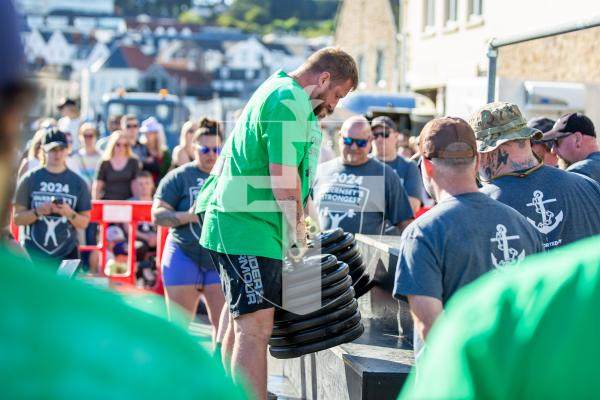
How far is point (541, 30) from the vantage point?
20.7ft

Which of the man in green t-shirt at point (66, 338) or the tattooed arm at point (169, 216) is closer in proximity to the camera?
the man in green t-shirt at point (66, 338)

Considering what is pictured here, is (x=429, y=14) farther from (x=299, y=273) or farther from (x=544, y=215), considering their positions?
(x=544, y=215)

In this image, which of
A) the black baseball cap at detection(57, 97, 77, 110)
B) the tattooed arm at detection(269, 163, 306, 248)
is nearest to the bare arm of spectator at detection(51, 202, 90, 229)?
the tattooed arm at detection(269, 163, 306, 248)

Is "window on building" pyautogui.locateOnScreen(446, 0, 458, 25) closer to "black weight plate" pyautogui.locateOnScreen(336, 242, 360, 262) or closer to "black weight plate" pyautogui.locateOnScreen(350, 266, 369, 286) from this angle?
Result: "black weight plate" pyautogui.locateOnScreen(350, 266, 369, 286)

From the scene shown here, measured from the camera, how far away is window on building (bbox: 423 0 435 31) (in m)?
32.2

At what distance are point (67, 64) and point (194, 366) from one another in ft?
476

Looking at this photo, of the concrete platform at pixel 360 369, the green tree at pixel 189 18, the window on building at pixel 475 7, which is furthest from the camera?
the green tree at pixel 189 18

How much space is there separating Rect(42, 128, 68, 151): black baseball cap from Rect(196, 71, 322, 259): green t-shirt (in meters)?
4.07

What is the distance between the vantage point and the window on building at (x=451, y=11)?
3029cm

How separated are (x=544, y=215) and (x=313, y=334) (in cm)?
136

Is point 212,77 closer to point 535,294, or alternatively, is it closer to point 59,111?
point 59,111

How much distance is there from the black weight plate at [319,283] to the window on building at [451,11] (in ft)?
84.8

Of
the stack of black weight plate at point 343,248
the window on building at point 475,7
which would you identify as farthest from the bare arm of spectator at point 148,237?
the window on building at point 475,7

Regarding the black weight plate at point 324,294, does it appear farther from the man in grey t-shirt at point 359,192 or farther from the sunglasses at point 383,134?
the sunglasses at point 383,134
